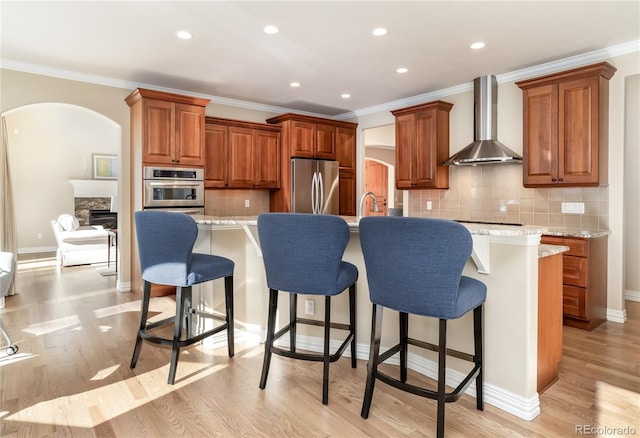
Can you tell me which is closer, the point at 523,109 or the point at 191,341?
the point at 191,341

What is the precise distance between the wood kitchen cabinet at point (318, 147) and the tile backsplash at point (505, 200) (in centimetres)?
122

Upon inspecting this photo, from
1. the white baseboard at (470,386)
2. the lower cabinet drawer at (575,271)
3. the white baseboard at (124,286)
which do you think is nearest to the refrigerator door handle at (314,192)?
the white baseboard at (124,286)

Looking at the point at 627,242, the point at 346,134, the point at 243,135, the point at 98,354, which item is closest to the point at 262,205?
the point at 243,135

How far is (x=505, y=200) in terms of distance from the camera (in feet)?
15.1

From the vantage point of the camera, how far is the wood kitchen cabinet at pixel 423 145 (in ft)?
16.4

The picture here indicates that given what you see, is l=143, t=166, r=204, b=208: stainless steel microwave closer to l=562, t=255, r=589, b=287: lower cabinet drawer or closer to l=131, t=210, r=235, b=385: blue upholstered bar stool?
l=131, t=210, r=235, b=385: blue upholstered bar stool

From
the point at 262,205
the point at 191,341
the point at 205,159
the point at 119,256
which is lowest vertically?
the point at 191,341

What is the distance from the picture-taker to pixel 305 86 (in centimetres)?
496

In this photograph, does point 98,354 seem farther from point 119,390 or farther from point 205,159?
point 205,159

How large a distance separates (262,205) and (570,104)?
13.8 ft

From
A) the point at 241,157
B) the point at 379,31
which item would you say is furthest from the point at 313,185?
the point at 379,31

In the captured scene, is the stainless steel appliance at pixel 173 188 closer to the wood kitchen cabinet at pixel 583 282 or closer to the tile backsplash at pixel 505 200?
the tile backsplash at pixel 505 200

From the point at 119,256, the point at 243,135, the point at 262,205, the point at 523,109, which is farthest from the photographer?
the point at 262,205

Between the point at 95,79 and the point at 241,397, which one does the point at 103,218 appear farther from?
the point at 241,397
